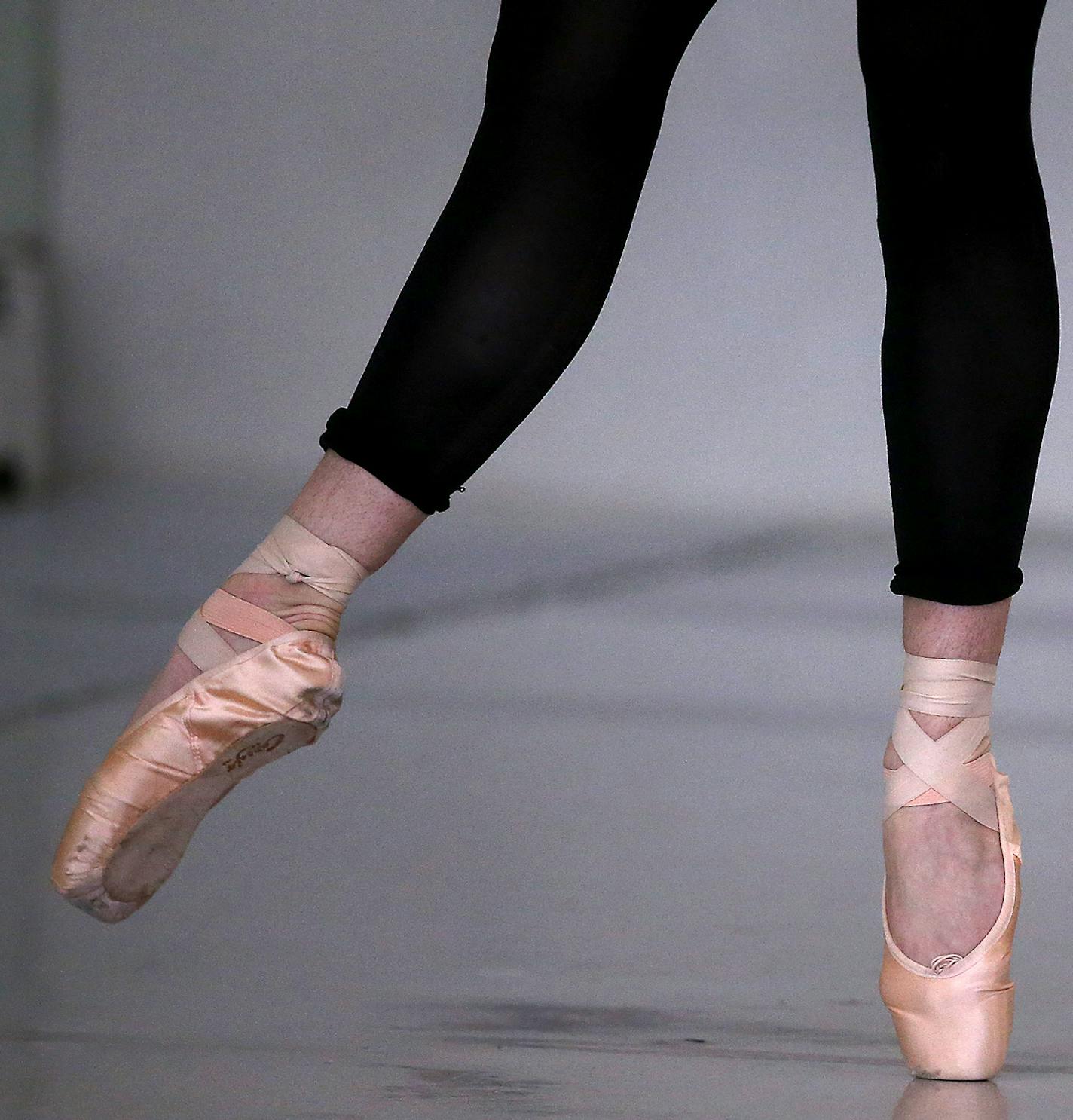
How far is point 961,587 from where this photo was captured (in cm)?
83

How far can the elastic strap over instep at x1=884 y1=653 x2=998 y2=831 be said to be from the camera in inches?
33.0

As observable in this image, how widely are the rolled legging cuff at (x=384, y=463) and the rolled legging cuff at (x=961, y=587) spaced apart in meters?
0.23

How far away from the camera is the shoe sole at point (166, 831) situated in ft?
2.61

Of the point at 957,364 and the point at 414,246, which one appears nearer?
the point at 957,364

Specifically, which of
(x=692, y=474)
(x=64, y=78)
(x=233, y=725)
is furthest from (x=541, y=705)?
(x=64, y=78)

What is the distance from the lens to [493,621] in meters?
2.63

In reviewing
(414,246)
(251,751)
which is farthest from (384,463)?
(414,246)

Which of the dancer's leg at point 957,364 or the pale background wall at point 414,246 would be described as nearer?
the dancer's leg at point 957,364

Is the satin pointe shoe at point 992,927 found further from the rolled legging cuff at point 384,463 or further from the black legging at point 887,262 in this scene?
the rolled legging cuff at point 384,463

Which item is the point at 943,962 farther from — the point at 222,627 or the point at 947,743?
the point at 222,627

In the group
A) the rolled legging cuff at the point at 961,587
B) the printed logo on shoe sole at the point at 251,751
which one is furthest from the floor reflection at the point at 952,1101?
the printed logo on shoe sole at the point at 251,751

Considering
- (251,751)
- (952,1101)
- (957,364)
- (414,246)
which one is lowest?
(952,1101)

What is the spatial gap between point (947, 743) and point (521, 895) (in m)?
0.39

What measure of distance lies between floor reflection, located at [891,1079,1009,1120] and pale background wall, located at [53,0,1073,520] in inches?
177
